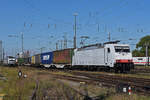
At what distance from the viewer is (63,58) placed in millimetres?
37562

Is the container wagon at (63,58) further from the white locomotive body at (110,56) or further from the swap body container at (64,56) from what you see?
the white locomotive body at (110,56)

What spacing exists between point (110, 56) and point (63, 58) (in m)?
13.4

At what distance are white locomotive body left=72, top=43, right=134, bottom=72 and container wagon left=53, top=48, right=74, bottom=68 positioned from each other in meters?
4.89

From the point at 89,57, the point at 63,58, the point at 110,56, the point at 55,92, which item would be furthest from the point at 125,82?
the point at 63,58

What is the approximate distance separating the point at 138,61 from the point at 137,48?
40199mm

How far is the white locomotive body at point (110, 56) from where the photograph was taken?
981 inches

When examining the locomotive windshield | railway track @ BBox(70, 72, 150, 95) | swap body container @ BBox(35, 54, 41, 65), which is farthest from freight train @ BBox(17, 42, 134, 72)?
railway track @ BBox(70, 72, 150, 95)

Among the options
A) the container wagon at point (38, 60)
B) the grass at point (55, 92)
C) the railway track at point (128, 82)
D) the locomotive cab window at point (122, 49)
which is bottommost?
the grass at point (55, 92)

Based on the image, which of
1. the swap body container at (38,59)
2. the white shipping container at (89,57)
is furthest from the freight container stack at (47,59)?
the white shipping container at (89,57)

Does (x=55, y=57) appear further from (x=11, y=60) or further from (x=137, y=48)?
(x=137, y=48)

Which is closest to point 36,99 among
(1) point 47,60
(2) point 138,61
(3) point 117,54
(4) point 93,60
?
(3) point 117,54

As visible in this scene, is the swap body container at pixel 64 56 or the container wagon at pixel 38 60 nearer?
the swap body container at pixel 64 56

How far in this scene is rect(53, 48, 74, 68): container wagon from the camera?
36469 millimetres

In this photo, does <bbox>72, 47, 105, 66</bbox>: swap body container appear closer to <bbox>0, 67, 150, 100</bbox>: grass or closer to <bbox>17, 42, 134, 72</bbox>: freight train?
<bbox>17, 42, 134, 72</bbox>: freight train
